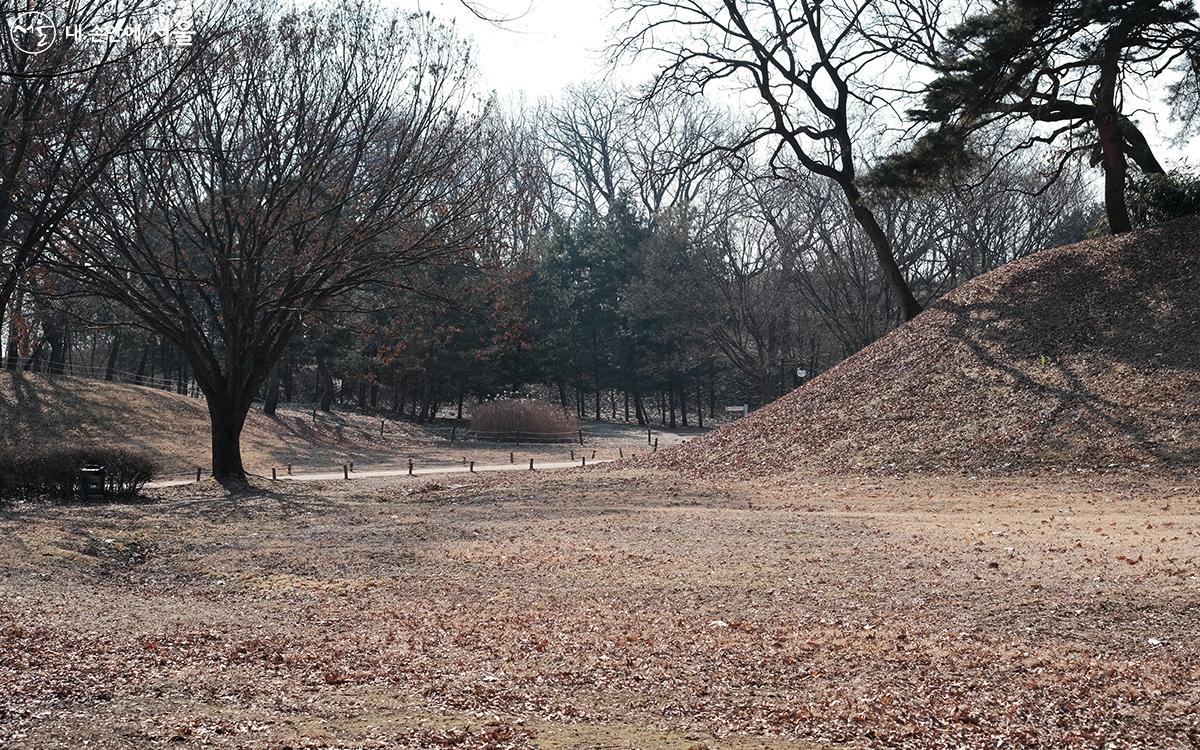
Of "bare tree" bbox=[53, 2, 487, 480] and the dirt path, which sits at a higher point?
"bare tree" bbox=[53, 2, 487, 480]

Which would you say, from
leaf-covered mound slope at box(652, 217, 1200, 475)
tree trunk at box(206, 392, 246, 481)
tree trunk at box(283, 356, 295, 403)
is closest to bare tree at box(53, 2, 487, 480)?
tree trunk at box(206, 392, 246, 481)

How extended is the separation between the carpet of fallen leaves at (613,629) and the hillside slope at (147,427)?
16.3 m

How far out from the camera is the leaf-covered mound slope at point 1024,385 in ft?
65.6

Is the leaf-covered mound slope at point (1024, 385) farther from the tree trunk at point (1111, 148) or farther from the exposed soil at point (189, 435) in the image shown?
the exposed soil at point (189, 435)

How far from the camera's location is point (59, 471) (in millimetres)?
17891

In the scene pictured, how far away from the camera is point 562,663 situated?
7023 mm

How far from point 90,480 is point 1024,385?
17.7 m

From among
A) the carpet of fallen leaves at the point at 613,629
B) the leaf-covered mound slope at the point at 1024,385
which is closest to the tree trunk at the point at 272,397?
the leaf-covered mound slope at the point at 1024,385

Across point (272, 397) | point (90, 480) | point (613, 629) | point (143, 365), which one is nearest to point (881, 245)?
point (90, 480)

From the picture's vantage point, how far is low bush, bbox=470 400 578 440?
42.2m

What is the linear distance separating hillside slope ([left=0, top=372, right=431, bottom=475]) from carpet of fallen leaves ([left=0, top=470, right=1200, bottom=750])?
1629 cm

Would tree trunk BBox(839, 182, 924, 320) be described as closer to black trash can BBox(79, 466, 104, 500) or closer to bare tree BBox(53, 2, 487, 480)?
bare tree BBox(53, 2, 487, 480)

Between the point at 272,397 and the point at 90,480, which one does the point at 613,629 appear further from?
the point at 272,397

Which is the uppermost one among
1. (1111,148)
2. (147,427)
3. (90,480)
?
(1111,148)
